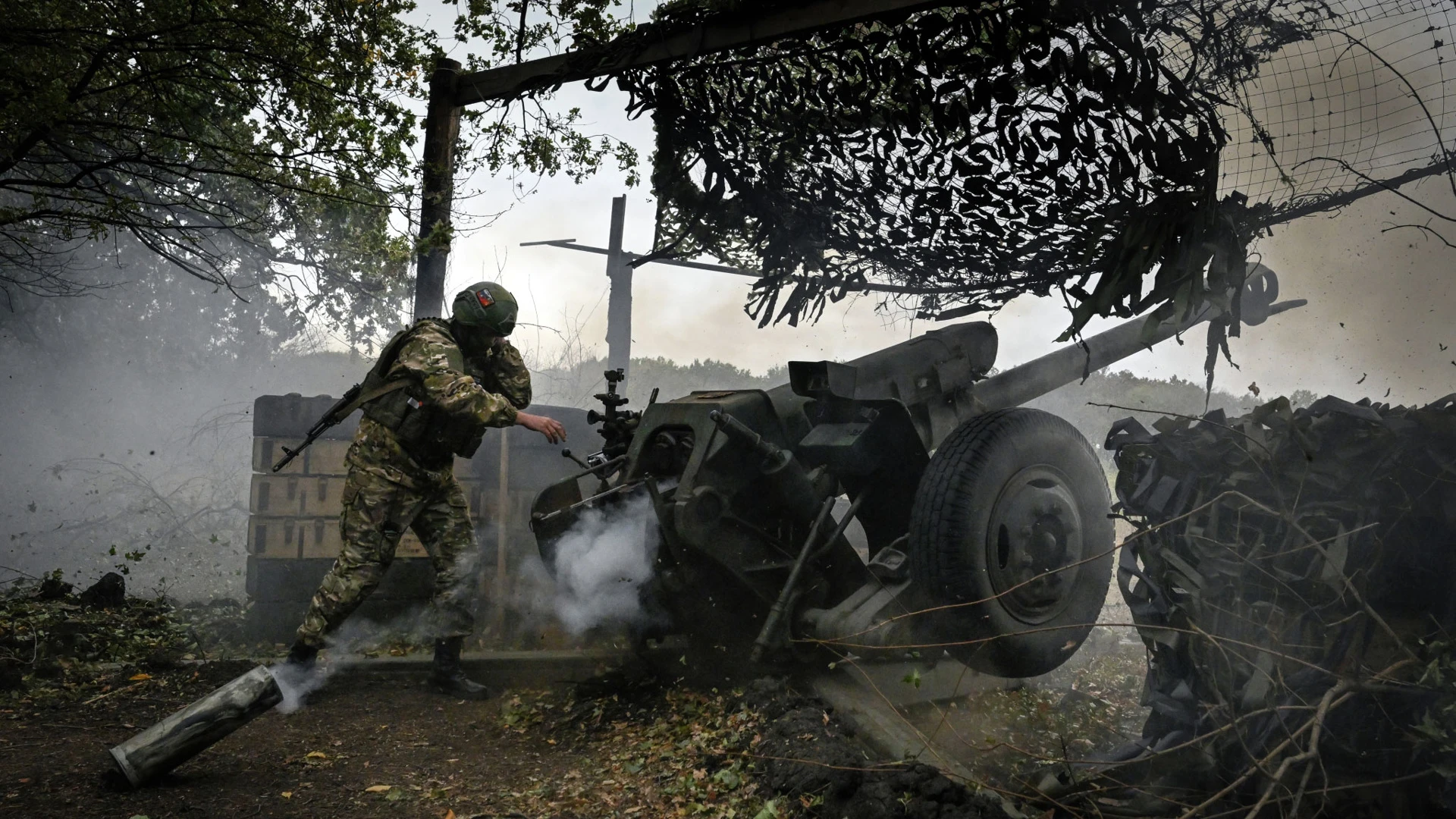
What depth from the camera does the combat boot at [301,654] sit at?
475 cm

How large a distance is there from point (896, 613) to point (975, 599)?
373mm

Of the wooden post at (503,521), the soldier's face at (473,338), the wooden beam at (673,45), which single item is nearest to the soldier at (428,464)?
the soldier's face at (473,338)

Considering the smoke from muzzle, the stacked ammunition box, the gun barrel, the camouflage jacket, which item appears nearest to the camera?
the smoke from muzzle

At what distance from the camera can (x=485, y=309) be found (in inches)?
199

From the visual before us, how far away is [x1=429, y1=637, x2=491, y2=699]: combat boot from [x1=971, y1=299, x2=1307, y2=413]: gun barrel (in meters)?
3.23

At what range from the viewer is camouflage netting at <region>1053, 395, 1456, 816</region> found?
2.86 m

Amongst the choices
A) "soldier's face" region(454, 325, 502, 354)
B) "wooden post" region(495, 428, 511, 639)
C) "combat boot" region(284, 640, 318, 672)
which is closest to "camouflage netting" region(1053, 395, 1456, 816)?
"soldier's face" region(454, 325, 502, 354)

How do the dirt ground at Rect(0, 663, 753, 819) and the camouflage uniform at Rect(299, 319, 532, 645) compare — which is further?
the camouflage uniform at Rect(299, 319, 532, 645)

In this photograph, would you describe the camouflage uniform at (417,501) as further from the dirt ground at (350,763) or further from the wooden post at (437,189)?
the wooden post at (437,189)

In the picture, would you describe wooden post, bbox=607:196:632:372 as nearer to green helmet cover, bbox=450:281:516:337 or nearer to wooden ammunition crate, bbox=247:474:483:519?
wooden ammunition crate, bbox=247:474:483:519

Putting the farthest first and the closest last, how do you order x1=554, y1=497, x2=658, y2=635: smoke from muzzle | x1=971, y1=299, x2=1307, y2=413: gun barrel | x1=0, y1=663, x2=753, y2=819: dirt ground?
1. x1=971, y1=299, x2=1307, y2=413: gun barrel
2. x1=554, y1=497, x2=658, y2=635: smoke from muzzle
3. x1=0, y1=663, x2=753, y2=819: dirt ground

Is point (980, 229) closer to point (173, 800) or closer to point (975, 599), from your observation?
point (975, 599)

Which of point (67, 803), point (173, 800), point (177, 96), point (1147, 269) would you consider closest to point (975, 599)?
point (1147, 269)

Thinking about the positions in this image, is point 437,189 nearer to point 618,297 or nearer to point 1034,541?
point 1034,541
